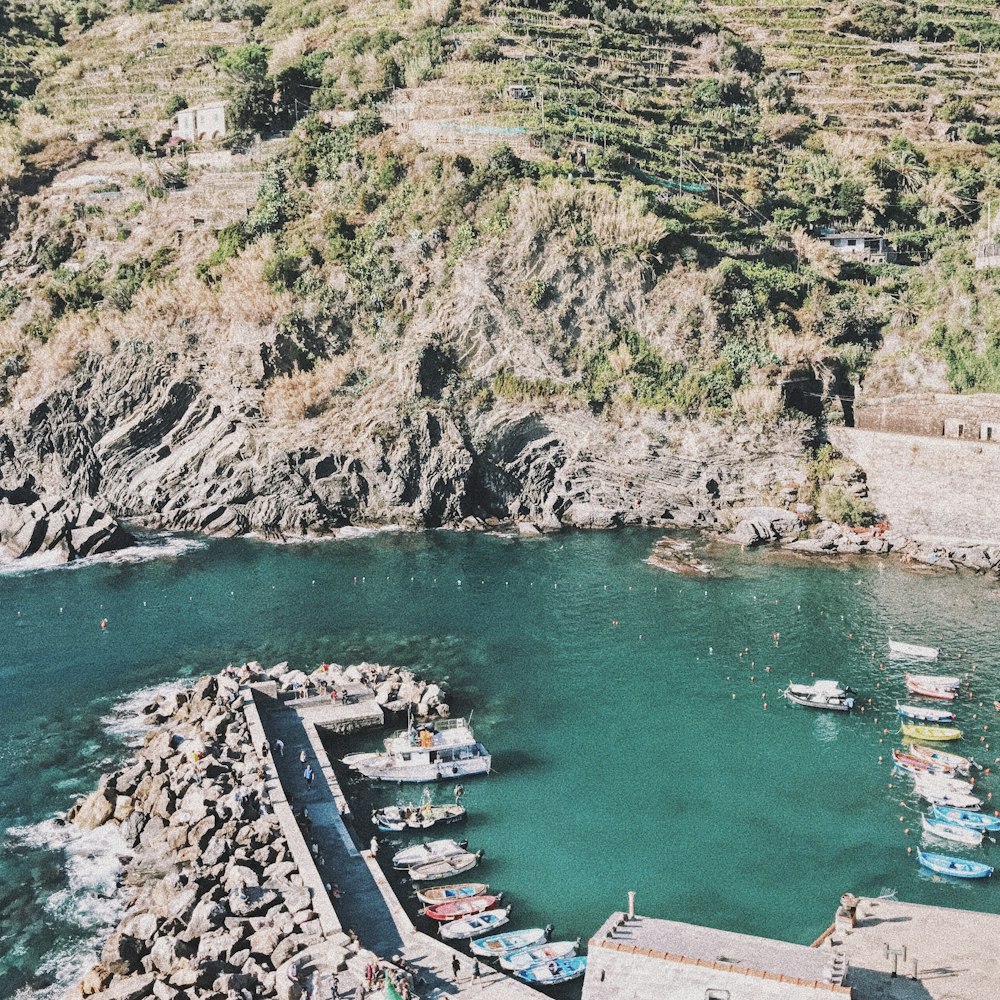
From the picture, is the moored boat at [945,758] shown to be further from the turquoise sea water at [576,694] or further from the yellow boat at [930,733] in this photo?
the turquoise sea water at [576,694]

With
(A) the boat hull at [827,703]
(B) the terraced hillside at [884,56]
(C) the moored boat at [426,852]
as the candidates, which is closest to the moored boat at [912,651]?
(A) the boat hull at [827,703]

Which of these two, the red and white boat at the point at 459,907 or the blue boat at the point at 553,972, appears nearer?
the blue boat at the point at 553,972

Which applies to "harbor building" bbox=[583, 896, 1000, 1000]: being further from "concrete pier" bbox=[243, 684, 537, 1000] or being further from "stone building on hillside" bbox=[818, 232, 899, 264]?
"stone building on hillside" bbox=[818, 232, 899, 264]

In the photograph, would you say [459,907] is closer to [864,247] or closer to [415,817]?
[415,817]

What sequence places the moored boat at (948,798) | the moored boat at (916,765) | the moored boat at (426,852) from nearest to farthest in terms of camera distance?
the moored boat at (426,852)
the moored boat at (948,798)
the moored boat at (916,765)

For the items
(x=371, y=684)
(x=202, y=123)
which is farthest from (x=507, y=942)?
(x=202, y=123)

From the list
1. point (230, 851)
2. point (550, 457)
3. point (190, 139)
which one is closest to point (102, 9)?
point (190, 139)

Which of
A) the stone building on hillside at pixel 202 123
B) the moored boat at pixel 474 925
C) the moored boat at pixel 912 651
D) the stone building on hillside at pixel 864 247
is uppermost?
the stone building on hillside at pixel 202 123
